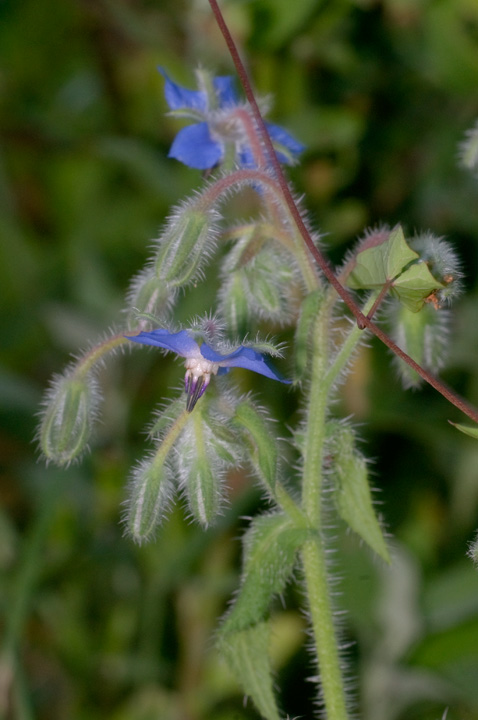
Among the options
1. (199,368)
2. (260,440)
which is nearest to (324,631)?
(260,440)

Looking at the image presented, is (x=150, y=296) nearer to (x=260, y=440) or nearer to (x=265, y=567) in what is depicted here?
(x=260, y=440)

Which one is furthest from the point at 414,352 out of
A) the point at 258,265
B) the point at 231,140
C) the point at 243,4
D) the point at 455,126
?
the point at 455,126

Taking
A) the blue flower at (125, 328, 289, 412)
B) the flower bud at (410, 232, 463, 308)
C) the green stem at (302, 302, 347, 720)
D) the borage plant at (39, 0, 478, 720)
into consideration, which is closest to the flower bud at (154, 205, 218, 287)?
the borage plant at (39, 0, 478, 720)

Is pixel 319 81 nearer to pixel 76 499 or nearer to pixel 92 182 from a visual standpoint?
pixel 92 182

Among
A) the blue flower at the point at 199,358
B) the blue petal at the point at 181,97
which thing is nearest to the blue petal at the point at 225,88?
the blue petal at the point at 181,97

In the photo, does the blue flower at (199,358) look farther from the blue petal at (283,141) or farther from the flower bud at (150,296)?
the blue petal at (283,141)

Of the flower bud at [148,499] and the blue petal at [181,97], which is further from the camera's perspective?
the blue petal at [181,97]

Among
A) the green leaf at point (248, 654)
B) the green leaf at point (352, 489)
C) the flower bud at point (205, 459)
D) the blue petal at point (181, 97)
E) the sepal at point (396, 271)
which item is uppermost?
the blue petal at point (181, 97)
